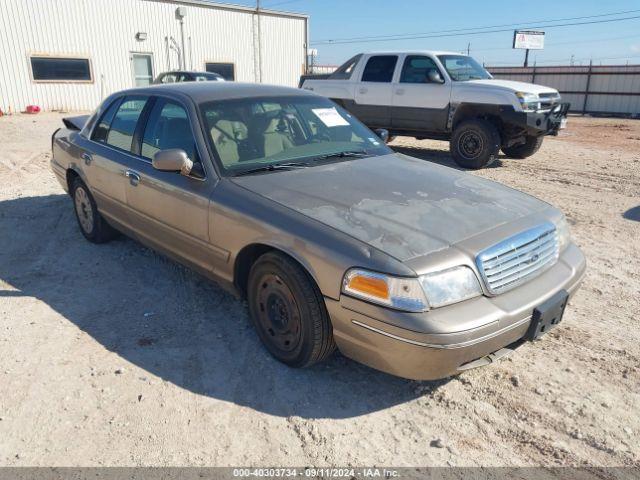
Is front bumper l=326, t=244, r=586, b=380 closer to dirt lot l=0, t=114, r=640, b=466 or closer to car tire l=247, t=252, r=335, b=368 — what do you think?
car tire l=247, t=252, r=335, b=368

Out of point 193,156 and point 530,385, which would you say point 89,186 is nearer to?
point 193,156

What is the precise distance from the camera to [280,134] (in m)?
3.82

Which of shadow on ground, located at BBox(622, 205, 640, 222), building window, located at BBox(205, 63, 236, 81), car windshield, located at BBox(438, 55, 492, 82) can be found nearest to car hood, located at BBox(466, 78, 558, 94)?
car windshield, located at BBox(438, 55, 492, 82)

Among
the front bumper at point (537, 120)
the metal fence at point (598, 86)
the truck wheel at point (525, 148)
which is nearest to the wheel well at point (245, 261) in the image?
the front bumper at point (537, 120)

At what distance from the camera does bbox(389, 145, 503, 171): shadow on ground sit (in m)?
9.76

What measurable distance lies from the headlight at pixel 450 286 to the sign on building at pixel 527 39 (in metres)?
31.6

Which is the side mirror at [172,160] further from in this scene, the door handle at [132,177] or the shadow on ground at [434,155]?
the shadow on ground at [434,155]

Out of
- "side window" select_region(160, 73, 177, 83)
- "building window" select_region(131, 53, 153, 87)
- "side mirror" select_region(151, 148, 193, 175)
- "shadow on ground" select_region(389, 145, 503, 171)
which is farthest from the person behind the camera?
"building window" select_region(131, 53, 153, 87)

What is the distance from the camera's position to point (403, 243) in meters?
2.62

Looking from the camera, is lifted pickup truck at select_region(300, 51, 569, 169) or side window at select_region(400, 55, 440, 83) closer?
lifted pickup truck at select_region(300, 51, 569, 169)

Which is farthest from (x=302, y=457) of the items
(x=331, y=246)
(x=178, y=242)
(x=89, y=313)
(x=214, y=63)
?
(x=214, y=63)

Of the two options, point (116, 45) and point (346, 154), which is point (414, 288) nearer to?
point (346, 154)

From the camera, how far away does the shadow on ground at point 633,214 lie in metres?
6.19

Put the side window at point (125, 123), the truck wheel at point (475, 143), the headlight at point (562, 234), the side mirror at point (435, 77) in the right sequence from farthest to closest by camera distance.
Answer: the side mirror at point (435, 77) → the truck wheel at point (475, 143) → the side window at point (125, 123) → the headlight at point (562, 234)
